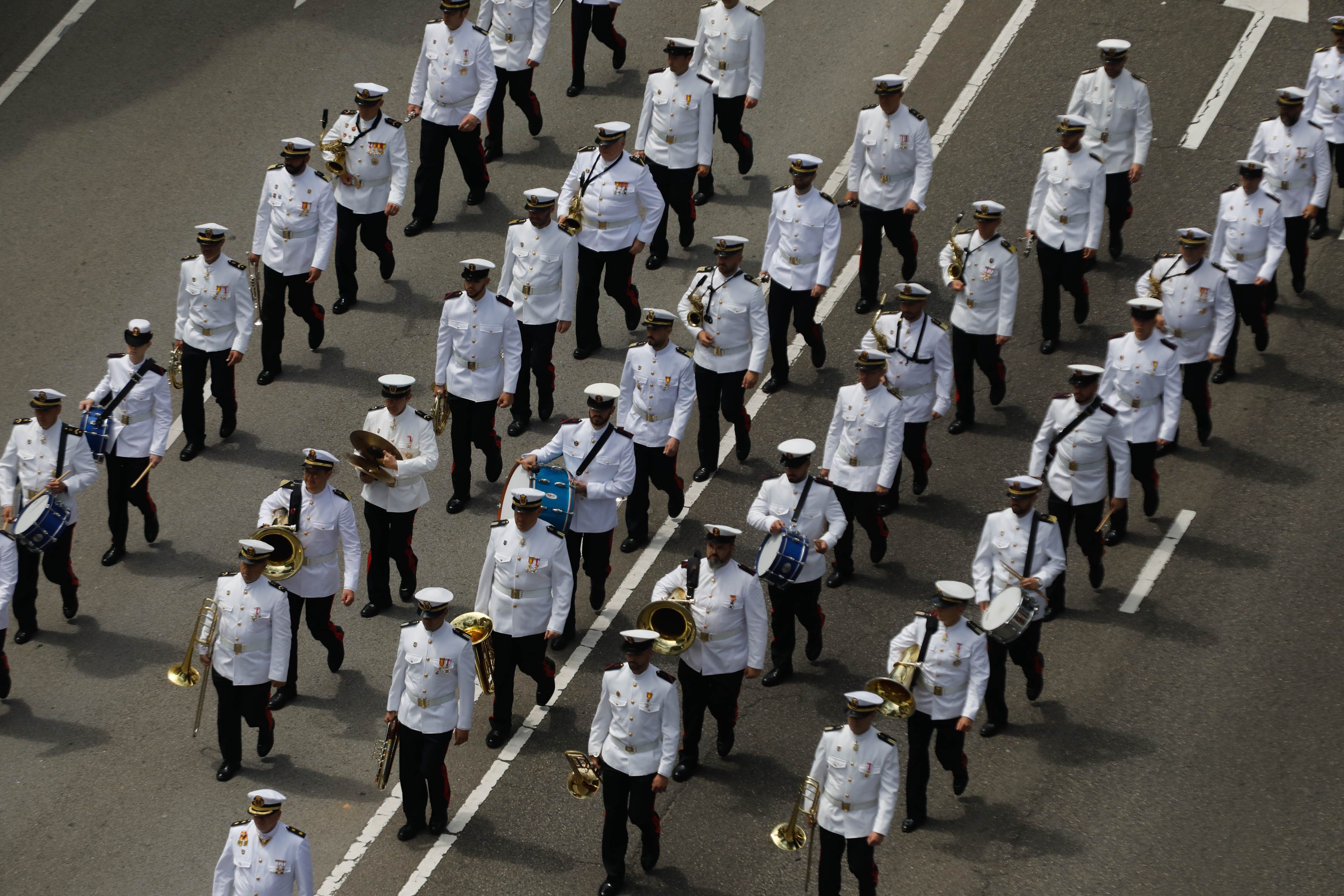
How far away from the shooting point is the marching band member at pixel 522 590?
15070 millimetres

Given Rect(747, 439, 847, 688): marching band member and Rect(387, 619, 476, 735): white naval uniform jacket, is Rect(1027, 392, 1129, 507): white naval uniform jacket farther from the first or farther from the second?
Rect(387, 619, 476, 735): white naval uniform jacket

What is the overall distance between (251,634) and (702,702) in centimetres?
347

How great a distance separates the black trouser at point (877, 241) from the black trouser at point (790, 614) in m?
4.93

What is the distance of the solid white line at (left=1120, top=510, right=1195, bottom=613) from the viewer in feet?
53.6

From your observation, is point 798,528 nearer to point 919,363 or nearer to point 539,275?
point 919,363

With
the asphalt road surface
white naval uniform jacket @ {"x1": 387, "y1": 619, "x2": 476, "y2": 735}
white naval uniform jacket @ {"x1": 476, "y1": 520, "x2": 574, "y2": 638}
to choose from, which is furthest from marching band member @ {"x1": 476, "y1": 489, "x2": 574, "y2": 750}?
white naval uniform jacket @ {"x1": 387, "y1": 619, "x2": 476, "y2": 735}

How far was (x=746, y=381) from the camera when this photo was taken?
17.1 metres

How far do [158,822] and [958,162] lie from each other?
11.4m

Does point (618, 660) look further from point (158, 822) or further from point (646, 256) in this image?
point (646, 256)

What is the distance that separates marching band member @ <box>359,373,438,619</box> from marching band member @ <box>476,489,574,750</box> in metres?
1.43

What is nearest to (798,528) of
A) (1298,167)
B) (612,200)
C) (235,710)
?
(235,710)

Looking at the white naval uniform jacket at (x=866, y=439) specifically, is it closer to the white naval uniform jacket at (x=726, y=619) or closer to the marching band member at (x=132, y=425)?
the white naval uniform jacket at (x=726, y=619)

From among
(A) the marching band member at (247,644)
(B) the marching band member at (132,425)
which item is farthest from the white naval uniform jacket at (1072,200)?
(B) the marching band member at (132,425)

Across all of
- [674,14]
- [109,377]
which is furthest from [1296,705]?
[674,14]
